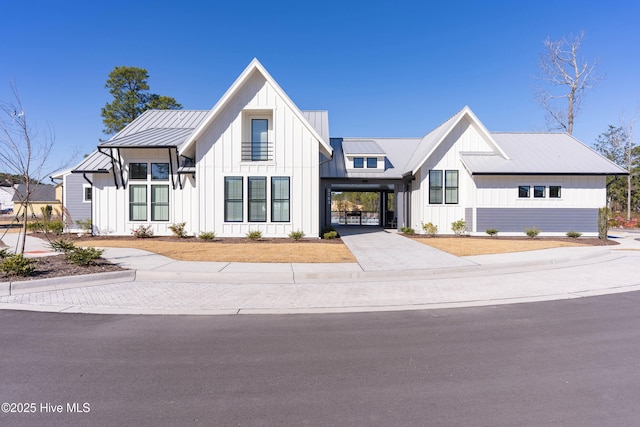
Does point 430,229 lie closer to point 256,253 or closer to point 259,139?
point 259,139

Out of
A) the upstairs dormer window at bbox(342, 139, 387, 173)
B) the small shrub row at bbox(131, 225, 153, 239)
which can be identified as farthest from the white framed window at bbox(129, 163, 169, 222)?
the upstairs dormer window at bbox(342, 139, 387, 173)

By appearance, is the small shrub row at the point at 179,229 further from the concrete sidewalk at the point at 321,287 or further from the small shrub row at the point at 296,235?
the concrete sidewalk at the point at 321,287

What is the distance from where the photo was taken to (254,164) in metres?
17.5

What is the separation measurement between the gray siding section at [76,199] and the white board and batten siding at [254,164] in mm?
9474

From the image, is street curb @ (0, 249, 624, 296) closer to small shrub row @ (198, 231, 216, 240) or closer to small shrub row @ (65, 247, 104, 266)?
small shrub row @ (65, 247, 104, 266)

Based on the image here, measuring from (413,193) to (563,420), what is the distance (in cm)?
1945

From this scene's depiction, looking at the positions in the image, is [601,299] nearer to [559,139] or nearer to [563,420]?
[563,420]

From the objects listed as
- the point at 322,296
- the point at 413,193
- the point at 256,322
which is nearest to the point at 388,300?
the point at 322,296

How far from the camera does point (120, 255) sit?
11.9 metres

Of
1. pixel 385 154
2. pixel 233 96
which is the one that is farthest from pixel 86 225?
pixel 385 154

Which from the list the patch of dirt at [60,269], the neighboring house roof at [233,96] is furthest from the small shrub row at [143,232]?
the patch of dirt at [60,269]

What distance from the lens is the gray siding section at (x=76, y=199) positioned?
70.5 ft

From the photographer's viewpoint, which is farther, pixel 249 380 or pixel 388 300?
pixel 388 300

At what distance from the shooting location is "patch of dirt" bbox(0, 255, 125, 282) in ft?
26.6
